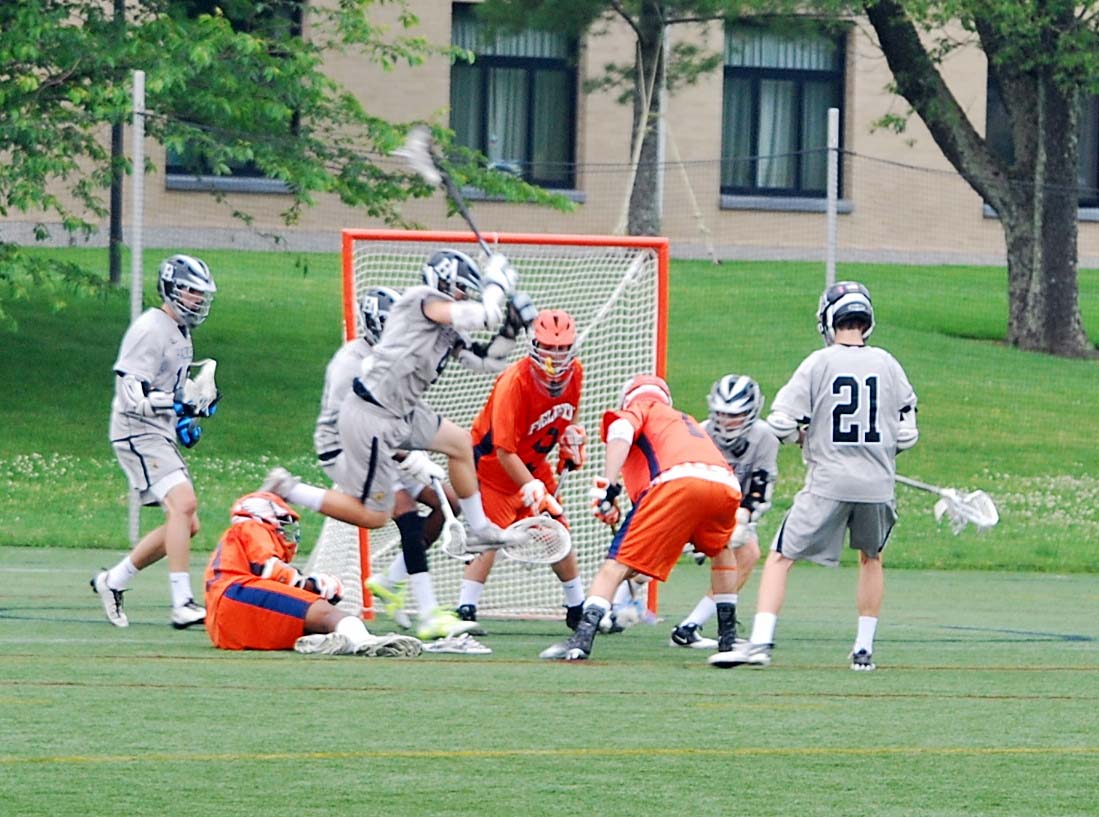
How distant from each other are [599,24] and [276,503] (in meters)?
20.3

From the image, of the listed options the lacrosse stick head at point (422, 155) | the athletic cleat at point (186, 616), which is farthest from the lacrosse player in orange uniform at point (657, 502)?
the athletic cleat at point (186, 616)

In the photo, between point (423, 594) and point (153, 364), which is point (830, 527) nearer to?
point (423, 594)

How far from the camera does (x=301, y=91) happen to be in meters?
17.5

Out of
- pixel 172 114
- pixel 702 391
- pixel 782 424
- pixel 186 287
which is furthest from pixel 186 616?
pixel 702 391

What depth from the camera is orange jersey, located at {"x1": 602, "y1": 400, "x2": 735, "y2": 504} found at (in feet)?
28.5

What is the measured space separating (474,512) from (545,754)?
10.4ft

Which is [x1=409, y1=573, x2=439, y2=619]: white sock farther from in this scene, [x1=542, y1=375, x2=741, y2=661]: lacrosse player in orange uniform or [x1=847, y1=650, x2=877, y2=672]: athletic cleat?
[x1=847, y1=650, x2=877, y2=672]: athletic cleat

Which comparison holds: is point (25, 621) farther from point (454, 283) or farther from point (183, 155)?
point (183, 155)

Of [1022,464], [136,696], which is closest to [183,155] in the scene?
[1022,464]

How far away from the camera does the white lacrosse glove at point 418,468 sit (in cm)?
938

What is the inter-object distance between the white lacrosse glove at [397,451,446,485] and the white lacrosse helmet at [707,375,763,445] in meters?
1.26

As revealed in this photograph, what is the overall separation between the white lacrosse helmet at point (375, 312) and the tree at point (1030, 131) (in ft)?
42.9

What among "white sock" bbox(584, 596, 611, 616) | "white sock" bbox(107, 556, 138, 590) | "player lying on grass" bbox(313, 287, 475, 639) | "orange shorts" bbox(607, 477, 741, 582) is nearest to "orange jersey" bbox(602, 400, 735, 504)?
"orange shorts" bbox(607, 477, 741, 582)

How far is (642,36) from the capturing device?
82.3ft
